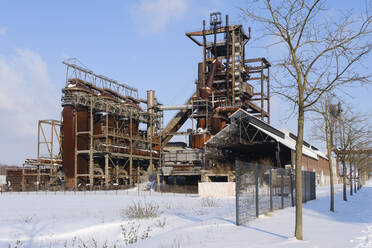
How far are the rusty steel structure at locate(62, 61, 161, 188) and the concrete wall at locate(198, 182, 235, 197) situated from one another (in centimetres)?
2066

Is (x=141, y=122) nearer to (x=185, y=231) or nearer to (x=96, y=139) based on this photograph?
(x=96, y=139)

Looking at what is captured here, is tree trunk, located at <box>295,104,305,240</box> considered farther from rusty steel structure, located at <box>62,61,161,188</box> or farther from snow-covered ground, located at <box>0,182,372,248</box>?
rusty steel structure, located at <box>62,61,161,188</box>

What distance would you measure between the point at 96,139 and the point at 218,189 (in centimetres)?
2577

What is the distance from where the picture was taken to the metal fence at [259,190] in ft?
46.0

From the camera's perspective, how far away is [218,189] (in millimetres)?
35344

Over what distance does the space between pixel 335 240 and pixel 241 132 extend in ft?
119

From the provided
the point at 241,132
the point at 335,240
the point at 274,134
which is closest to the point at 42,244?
the point at 335,240

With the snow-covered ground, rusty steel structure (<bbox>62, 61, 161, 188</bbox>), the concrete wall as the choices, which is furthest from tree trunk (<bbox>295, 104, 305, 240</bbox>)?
rusty steel structure (<bbox>62, 61, 161, 188</bbox>)

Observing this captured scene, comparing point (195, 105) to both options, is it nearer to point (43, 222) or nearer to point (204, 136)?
point (204, 136)

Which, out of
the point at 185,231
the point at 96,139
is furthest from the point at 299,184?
the point at 96,139

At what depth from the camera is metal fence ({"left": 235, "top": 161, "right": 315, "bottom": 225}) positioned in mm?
14020

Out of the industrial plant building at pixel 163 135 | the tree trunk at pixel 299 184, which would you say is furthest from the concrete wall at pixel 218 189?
the tree trunk at pixel 299 184

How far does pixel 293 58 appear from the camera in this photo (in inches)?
439

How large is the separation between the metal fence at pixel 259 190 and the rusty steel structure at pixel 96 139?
3540 centimetres
